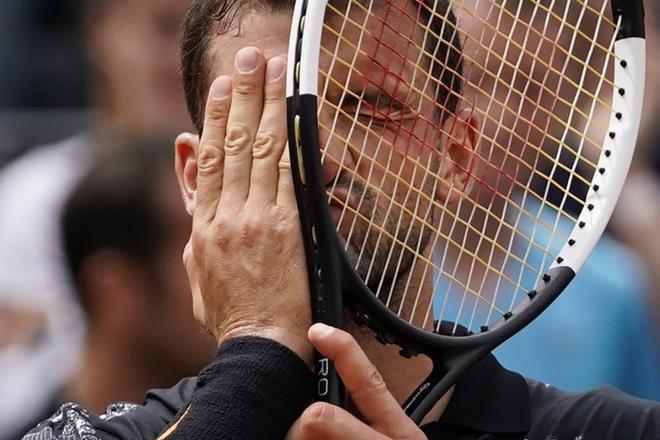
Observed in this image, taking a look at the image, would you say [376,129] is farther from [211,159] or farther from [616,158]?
[616,158]

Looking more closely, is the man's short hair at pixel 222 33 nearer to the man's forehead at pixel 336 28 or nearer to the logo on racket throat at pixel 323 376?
the man's forehead at pixel 336 28

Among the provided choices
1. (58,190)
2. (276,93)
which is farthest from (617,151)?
(58,190)

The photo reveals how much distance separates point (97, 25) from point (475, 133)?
266 centimetres

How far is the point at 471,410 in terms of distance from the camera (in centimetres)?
263

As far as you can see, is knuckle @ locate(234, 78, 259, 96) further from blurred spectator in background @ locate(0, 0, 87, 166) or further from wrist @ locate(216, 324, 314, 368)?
blurred spectator in background @ locate(0, 0, 87, 166)

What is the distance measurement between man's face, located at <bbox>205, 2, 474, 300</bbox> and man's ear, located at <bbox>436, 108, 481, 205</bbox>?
18 millimetres

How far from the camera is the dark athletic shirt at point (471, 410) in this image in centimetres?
225

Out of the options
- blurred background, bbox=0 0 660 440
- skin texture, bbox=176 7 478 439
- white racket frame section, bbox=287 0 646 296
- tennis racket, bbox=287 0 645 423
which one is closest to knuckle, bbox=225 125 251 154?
skin texture, bbox=176 7 478 439

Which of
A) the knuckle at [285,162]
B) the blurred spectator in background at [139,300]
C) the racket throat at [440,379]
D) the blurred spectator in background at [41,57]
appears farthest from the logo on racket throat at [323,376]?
the blurred spectator in background at [41,57]

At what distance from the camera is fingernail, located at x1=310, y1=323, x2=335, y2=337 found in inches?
85.2

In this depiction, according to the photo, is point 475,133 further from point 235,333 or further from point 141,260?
point 141,260

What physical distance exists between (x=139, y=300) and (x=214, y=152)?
71.3 inches

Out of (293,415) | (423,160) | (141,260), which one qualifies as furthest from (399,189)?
(141,260)

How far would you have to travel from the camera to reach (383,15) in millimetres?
2555
